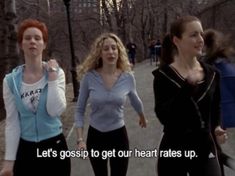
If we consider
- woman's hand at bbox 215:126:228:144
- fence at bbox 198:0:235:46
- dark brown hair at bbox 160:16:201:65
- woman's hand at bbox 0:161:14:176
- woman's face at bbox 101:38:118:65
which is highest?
dark brown hair at bbox 160:16:201:65

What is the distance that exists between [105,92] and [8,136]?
1224mm

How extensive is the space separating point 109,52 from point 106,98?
0.45 metres

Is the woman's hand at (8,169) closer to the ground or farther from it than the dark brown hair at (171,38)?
closer to the ground

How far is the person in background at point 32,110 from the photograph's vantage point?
3529 millimetres

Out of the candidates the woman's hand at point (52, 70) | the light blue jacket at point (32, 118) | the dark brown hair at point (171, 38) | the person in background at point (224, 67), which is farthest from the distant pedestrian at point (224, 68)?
the light blue jacket at point (32, 118)

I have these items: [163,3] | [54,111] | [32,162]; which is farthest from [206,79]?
[163,3]

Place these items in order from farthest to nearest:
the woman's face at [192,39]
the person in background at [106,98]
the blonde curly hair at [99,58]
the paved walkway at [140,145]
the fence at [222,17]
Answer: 1. the fence at [222,17]
2. the paved walkway at [140,145]
3. the blonde curly hair at [99,58]
4. the person in background at [106,98]
5. the woman's face at [192,39]

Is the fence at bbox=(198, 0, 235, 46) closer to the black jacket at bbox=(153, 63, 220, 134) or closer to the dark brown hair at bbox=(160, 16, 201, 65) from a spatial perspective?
the dark brown hair at bbox=(160, 16, 201, 65)

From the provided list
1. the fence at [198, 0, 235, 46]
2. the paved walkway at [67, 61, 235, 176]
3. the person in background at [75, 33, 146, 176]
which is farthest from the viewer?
the fence at [198, 0, 235, 46]

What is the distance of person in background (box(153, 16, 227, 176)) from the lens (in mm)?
A: 3494

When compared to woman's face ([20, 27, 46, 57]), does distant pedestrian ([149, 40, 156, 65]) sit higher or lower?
lower

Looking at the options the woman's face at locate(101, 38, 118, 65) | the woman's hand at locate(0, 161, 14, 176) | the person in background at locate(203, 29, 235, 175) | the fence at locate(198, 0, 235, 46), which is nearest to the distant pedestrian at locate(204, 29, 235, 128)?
the person in background at locate(203, 29, 235, 175)

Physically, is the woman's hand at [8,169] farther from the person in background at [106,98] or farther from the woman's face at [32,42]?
the person in background at [106,98]

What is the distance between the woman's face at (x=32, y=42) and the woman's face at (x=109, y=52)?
1.07 m
